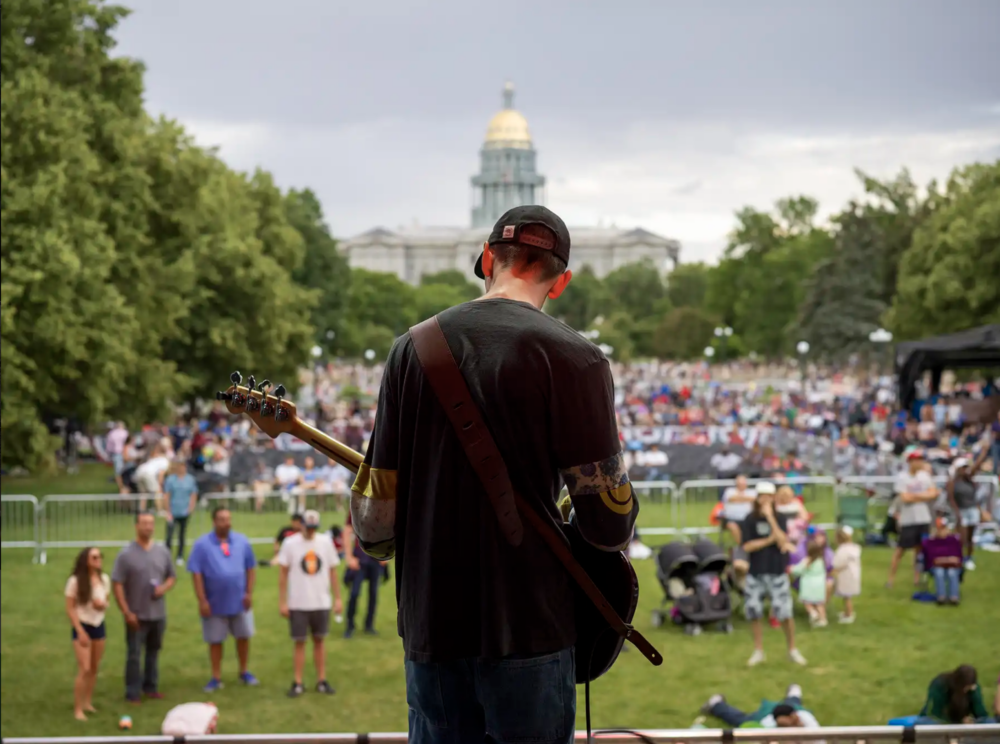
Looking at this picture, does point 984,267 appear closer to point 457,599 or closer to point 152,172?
point 152,172

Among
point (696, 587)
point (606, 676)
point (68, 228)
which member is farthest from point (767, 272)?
point (606, 676)

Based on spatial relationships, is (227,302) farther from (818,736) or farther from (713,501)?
(818,736)

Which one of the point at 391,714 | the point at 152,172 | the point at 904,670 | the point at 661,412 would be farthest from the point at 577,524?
the point at 661,412

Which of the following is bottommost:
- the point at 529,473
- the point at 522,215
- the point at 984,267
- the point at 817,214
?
the point at 529,473

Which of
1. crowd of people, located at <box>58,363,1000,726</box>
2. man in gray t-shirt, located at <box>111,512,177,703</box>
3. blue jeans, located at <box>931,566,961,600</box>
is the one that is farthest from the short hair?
blue jeans, located at <box>931,566,961,600</box>

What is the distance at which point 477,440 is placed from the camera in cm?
272

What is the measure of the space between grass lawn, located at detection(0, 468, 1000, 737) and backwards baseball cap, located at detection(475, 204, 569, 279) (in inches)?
298

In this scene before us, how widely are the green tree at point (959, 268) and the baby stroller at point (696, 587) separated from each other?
30.9 metres

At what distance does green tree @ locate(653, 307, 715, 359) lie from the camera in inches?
4080

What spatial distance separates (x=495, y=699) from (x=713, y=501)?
1754cm

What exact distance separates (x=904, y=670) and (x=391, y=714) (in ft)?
14.9

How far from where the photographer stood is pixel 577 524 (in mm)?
2832

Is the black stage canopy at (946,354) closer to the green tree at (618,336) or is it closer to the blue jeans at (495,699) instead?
the blue jeans at (495,699)

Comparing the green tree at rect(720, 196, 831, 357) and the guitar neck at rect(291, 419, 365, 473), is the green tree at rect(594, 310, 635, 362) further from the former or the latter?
the guitar neck at rect(291, 419, 365, 473)
